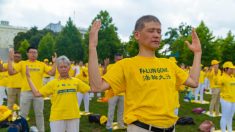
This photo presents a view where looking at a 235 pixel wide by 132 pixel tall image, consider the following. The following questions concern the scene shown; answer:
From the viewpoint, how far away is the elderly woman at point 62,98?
21.9 feet

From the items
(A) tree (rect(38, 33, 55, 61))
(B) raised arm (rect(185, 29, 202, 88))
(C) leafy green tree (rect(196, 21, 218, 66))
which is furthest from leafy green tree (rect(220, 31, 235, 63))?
(B) raised arm (rect(185, 29, 202, 88))

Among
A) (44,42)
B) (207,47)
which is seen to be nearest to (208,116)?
(207,47)

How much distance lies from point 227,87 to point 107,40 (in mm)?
49565

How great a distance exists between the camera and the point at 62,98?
6.78 m

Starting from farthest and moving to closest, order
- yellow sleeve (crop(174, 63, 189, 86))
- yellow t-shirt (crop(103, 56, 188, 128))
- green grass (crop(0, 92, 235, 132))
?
green grass (crop(0, 92, 235, 132))
yellow sleeve (crop(174, 63, 189, 86))
yellow t-shirt (crop(103, 56, 188, 128))

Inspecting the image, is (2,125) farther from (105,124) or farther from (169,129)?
(169,129)

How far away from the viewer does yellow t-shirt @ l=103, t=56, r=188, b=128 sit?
10.7ft

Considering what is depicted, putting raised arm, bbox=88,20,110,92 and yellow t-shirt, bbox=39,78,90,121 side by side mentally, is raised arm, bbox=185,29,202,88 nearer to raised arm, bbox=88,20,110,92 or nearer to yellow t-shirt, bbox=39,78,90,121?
raised arm, bbox=88,20,110,92

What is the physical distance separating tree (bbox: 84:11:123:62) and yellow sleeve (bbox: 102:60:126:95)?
176 ft

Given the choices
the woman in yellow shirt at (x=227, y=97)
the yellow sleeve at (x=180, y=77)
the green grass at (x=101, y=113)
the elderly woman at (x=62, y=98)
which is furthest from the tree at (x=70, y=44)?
the yellow sleeve at (x=180, y=77)

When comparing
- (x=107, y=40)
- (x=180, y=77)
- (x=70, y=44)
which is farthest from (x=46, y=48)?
(x=180, y=77)

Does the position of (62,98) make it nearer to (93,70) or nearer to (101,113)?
(93,70)

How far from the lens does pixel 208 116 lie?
537 inches

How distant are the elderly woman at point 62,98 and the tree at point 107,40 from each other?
50.1m
